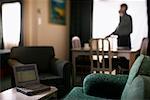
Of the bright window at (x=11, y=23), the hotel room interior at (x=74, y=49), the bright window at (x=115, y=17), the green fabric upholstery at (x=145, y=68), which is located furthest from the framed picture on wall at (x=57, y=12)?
the green fabric upholstery at (x=145, y=68)

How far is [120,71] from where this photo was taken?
4.07 m

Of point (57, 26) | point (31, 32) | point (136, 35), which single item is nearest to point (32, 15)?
point (31, 32)

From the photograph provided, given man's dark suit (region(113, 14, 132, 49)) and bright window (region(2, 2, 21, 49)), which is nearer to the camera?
→ bright window (region(2, 2, 21, 49))

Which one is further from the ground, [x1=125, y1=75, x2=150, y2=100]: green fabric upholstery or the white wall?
the white wall

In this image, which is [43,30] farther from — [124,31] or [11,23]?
[124,31]

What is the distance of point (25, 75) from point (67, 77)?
96 centimetres

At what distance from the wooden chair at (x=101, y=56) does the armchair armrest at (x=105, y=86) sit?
1720mm

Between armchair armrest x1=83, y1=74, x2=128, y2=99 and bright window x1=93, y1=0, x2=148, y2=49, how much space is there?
3.21 m

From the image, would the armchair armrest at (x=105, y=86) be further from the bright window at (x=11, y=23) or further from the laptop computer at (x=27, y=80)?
the bright window at (x=11, y=23)

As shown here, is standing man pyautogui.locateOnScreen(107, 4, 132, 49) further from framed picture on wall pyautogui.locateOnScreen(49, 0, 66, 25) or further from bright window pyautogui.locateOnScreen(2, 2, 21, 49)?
bright window pyautogui.locateOnScreen(2, 2, 21, 49)

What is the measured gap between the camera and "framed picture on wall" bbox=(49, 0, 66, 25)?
534 centimetres

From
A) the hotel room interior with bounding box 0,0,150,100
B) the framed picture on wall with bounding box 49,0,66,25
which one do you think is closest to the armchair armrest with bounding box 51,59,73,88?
the hotel room interior with bounding box 0,0,150,100

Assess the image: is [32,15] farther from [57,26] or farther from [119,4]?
[119,4]

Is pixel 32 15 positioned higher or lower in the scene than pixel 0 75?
higher
